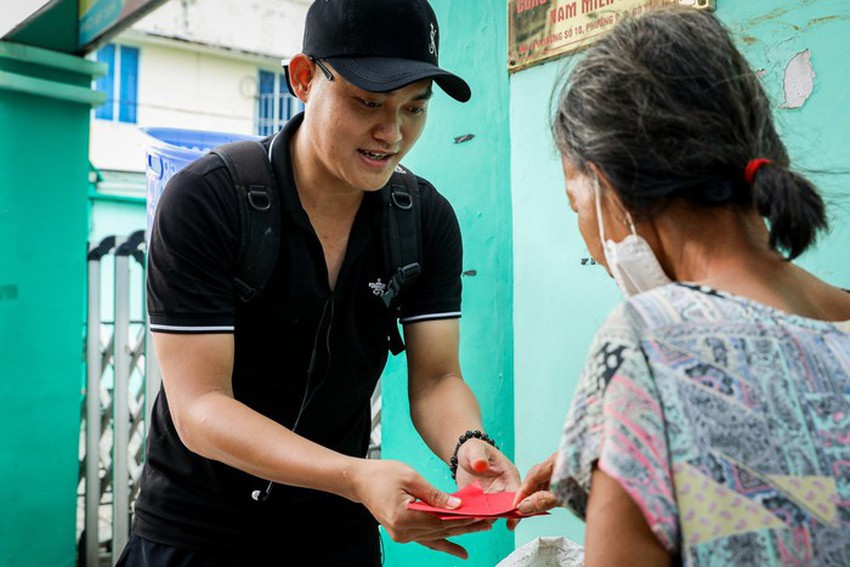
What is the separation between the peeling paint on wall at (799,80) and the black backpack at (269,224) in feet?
3.14

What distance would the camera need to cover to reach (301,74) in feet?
6.56

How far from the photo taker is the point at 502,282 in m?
3.04

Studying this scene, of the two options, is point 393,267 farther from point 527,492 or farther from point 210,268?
point 527,492

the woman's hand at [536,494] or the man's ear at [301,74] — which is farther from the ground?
the man's ear at [301,74]

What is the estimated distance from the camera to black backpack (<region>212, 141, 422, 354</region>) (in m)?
1.87

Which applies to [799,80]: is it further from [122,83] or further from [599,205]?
[122,83]

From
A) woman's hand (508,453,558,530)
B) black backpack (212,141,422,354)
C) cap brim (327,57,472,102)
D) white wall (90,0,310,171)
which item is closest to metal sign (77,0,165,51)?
black backpack (212,141,422,354)

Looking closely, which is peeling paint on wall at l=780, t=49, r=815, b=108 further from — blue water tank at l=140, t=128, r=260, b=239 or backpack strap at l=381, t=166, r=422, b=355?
blue water tank at l=140, t=128, r=260, b=239

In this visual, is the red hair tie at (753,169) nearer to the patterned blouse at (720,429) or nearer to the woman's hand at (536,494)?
the patterned blouse at (720,429)

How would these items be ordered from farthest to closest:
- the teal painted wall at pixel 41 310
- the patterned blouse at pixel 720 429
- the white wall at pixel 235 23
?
1. the white wall at pixel 235 23
2. the teal painted wall at pixel 41 310
3. the patterned blouse at pixel 720 429

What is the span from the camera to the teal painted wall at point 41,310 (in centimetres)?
462

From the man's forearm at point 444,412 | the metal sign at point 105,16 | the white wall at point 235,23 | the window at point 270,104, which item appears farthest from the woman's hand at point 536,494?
the window at point 270,104

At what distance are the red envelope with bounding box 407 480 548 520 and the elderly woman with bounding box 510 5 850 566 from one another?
0.51 meters

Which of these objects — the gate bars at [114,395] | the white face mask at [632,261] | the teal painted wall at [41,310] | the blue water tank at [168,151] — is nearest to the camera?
the white face mask at [632,261]
